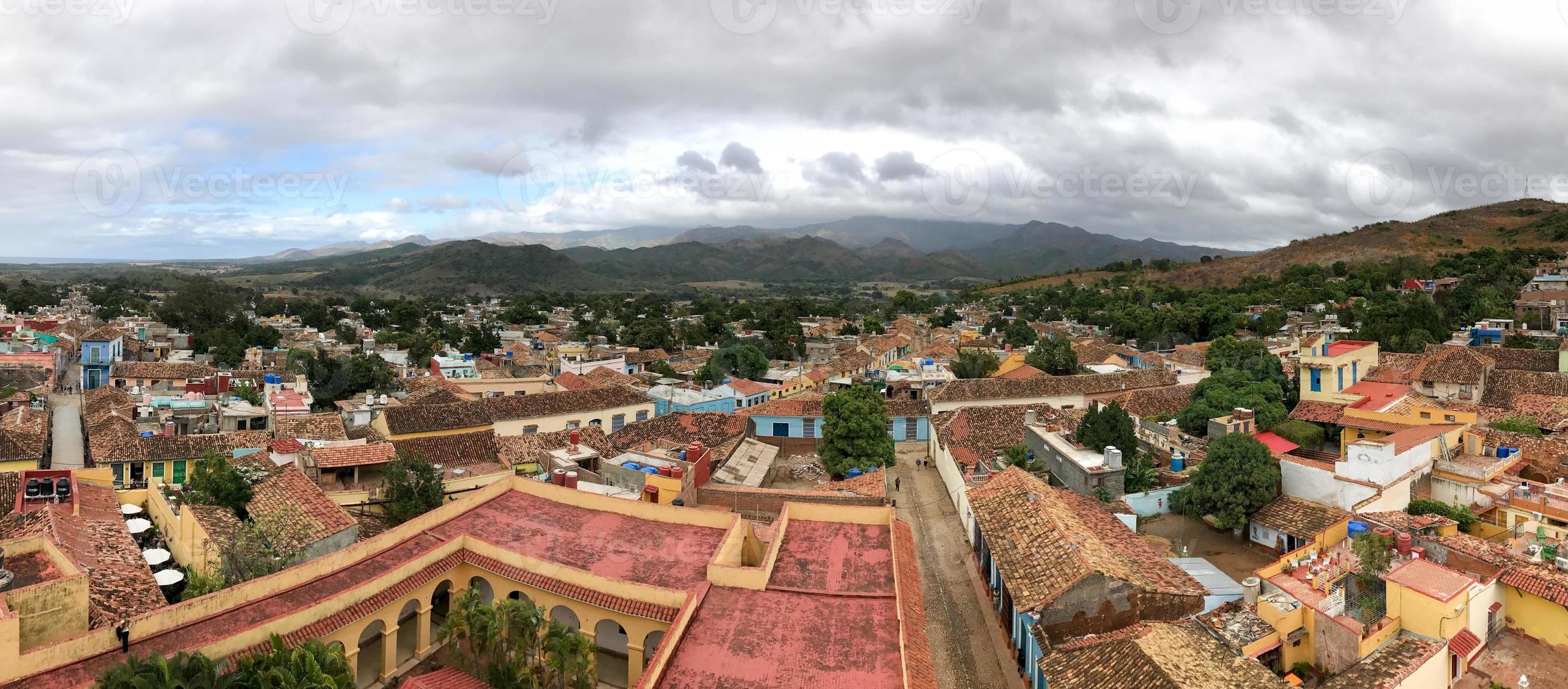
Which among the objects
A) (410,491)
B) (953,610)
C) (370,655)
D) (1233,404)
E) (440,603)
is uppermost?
(1233,404)

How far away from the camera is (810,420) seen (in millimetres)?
31281

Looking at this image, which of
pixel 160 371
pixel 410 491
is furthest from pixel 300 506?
pixel 160 371

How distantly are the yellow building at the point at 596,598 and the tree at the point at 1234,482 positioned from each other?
762 cm

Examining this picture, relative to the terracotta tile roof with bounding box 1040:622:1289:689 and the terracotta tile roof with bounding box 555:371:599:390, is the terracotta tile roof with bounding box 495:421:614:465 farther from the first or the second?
the terracotta tile roof with bounding box 1040:622:1289:689

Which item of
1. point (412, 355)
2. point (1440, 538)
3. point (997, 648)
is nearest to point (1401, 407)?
point (1440, 538)

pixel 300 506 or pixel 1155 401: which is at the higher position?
pixel 300 506

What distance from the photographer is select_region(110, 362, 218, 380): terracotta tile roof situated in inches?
1451

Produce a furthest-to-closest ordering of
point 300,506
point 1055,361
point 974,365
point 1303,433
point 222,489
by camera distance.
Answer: point 1055,361 < point 974,365 < point 1303,433 < point 222,489 < point 300,506

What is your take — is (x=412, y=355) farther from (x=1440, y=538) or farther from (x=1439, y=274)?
(x=1439, y=274)

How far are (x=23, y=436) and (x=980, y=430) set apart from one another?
2788 centimetres

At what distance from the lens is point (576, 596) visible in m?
12.3

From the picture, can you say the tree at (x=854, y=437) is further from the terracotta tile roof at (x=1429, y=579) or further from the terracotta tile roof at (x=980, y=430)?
the terracotta tile roof at (x=1429, y=579)

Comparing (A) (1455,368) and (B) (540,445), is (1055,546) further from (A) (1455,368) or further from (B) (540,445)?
(A) (1455,368)

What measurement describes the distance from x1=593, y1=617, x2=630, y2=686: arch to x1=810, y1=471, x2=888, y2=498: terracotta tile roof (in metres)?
7.08
